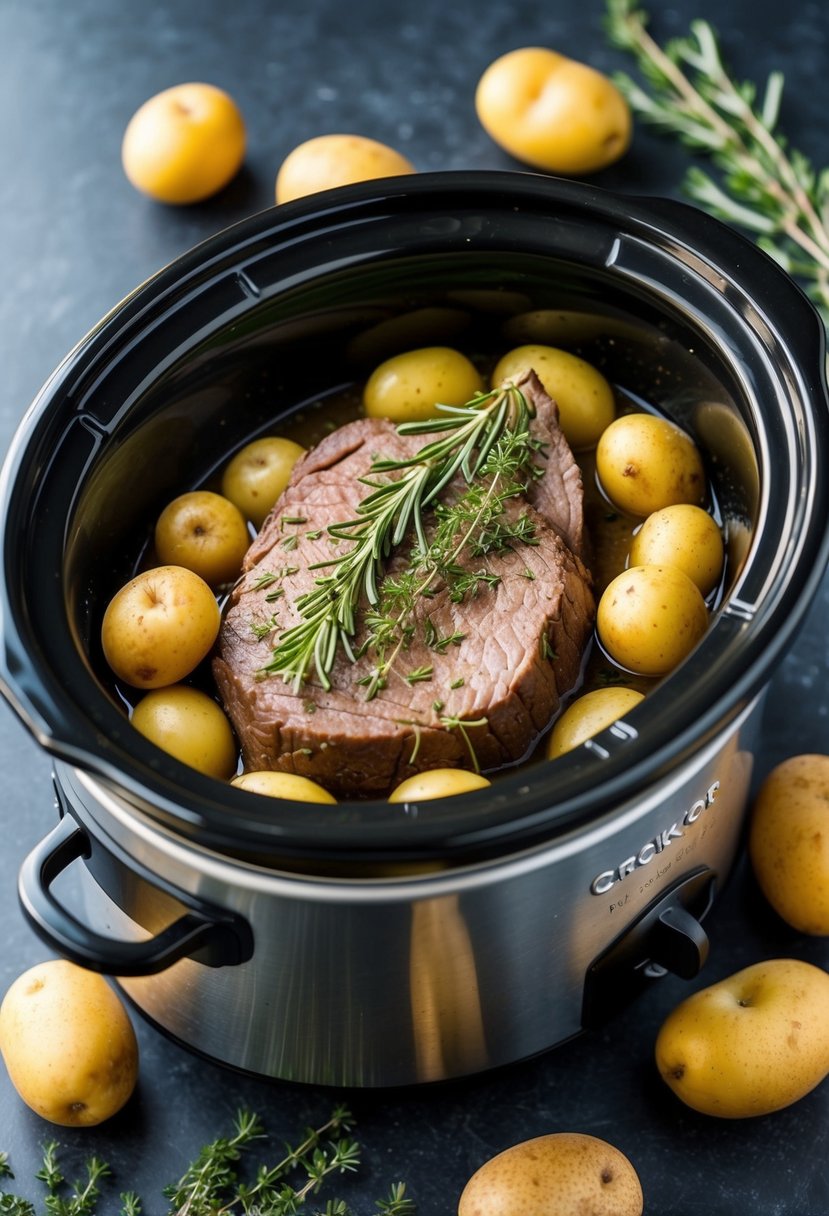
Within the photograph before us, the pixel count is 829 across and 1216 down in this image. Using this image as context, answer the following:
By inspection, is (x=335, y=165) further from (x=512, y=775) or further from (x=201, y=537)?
(x=512, y=775)

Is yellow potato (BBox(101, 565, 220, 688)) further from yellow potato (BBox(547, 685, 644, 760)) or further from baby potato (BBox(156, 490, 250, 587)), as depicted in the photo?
yellow potato (BBox(547, 685, 644, 760))

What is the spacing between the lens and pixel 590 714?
4.90ft

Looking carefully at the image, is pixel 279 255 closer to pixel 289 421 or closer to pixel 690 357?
→ pixel 289 421

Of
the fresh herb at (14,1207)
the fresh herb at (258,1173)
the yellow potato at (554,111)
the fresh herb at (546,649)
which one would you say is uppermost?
the yellow potato at (554,111)

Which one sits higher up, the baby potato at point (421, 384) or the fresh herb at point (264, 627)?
the baby potato at point (421, 384)

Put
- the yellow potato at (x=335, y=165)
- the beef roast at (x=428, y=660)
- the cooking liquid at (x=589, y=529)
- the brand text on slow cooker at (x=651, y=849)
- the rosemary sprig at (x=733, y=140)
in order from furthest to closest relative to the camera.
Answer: the rosemary sprig at (x=733, y=140), the yellow potato at (x=335, y=165), the cooking liquid at (x=589, y=529), the beef roast at (x=428, y=660), the brand text on slow cooker at (x=651, y=849)

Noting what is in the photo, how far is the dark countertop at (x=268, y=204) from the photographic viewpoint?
64.5 inches

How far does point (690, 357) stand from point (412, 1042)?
0.82m

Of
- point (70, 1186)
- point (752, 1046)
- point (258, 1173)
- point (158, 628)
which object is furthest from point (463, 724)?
point (70, 1186)

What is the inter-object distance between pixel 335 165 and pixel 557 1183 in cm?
137

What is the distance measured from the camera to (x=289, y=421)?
6.13 ft

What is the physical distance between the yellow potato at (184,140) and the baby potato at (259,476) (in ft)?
2.21

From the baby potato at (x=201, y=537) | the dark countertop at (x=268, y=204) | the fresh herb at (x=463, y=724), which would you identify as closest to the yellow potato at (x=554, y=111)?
the dark countertop at (x=268, y=204)

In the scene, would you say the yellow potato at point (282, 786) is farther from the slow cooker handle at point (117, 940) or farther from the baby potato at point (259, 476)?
the baby potato at point (259, 476)
